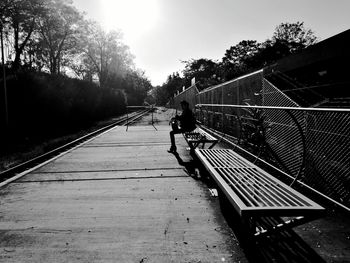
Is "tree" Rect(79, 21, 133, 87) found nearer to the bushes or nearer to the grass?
the bushes

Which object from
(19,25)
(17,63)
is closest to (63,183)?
(17,63)

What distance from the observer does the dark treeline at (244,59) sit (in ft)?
220

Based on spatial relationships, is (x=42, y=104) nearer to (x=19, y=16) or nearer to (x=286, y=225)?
(x=286, y=225)

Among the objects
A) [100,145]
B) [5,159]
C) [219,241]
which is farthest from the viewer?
[100,145]

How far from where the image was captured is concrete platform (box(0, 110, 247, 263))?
302cm

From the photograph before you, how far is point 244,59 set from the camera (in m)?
86.5

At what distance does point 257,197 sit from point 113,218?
187 cm

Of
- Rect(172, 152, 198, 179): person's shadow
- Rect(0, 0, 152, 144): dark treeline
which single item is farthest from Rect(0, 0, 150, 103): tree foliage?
Rect(172, 152, 198, 179): person's shadow

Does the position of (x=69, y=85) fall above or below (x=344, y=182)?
above

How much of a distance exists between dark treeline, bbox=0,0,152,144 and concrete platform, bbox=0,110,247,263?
11223mm

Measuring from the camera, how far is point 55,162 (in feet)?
25.3

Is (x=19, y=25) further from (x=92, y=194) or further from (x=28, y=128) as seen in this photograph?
(x=92, y=194)

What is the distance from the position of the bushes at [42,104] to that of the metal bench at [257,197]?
13353 mm

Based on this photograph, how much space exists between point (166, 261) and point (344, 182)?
2.94 metres
